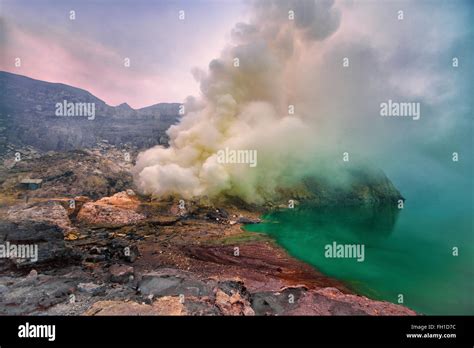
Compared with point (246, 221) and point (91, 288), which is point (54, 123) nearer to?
point (246, 221)

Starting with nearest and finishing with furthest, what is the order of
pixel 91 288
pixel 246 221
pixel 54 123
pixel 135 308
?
pixel 135 308
pixel 91 288
pixel 246 221
pixel 54 123

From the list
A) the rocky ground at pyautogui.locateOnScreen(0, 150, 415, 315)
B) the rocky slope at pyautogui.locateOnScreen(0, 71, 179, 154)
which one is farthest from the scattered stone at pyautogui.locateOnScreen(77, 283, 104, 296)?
the rocky slope at pyautogui.locateOnScreen(0, 71, 179, 154)

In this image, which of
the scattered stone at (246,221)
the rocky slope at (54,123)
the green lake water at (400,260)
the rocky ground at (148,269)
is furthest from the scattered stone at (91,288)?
the rocky slope at (54,123)

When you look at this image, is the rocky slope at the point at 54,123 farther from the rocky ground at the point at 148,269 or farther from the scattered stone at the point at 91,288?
the scattered stone at the point at 91,288

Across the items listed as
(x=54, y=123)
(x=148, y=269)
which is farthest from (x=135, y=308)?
(x=54, y=123)

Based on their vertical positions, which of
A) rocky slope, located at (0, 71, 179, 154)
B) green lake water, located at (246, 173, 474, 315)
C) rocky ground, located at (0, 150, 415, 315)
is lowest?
green lake water, located at (246, 173, 474, 315)

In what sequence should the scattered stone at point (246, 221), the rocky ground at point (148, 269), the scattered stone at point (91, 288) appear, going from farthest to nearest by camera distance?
the scattered stone at point (246, 221), the scattered stone at point (91, 288), the rocky ground at point (148, 269)

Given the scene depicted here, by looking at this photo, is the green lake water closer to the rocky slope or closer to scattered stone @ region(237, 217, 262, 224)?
scattered stone @ region(237, 217, 262, 224)
